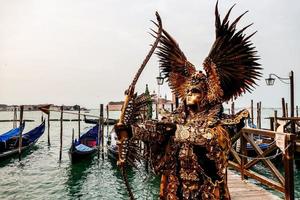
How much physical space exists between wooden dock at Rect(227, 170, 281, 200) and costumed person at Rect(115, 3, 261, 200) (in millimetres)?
2614

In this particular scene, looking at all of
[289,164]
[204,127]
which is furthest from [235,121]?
[289,164]

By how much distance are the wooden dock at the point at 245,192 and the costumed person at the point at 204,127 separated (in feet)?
8.58

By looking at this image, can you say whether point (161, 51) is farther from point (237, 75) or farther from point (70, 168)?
point (70, 168)

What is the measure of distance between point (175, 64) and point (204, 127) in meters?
0.86

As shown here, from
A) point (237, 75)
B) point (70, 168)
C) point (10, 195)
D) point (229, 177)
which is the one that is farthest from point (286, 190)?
point (70, 168)

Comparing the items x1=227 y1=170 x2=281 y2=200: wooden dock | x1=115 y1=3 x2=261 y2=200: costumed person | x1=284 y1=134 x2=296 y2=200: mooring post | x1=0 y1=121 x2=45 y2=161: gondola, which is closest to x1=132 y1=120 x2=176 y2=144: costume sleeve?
x1=115 y1=3 x2=261 y2=200: costumed person

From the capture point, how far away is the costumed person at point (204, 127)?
2570 mm

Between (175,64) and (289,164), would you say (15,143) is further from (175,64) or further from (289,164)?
(175,64)

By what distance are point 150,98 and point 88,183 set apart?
11156mm

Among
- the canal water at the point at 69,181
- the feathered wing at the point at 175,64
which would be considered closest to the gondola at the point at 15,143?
the canal water at the point at 69,181

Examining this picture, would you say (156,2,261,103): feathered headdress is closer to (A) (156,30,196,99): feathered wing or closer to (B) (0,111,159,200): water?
(A) (156,30,196,99): feathered wing

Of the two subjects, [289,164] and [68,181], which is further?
[68,181]

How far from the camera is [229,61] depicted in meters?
2.87

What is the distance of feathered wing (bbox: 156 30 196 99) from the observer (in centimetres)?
308
